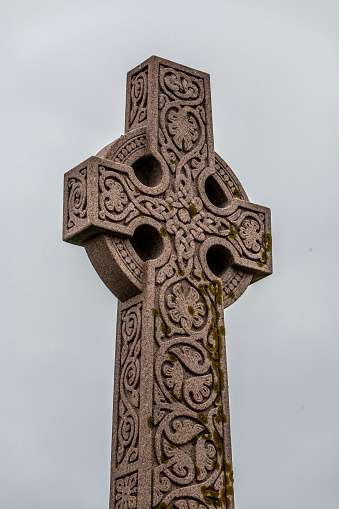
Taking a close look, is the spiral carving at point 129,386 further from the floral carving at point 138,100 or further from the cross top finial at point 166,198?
the floral carving at point 138,100

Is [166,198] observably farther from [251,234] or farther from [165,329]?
[165,329]

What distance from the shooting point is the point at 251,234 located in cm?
834

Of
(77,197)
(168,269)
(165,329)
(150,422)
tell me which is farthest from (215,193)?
(150,422)

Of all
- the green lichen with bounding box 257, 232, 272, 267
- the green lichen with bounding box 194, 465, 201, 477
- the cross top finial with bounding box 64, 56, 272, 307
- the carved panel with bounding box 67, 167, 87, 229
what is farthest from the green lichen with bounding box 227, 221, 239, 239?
the green lichen with bounding box 194, 465, 201, 477

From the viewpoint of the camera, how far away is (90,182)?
7.42 metres

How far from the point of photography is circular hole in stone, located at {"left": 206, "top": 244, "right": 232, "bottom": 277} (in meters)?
8.10

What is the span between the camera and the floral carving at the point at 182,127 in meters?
8.10

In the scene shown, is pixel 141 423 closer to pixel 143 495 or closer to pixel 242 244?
pixel 143 495

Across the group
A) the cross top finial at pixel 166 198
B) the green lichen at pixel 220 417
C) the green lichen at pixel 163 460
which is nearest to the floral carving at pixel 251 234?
the cross top finial at pixel 166 198

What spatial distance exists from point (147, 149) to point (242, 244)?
1.01 m

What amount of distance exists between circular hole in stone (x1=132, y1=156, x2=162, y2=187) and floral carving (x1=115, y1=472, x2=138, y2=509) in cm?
210

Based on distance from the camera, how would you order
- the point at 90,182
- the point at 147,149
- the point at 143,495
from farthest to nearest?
the point at 147,149 → the point at 90,182 → the point at 143,495

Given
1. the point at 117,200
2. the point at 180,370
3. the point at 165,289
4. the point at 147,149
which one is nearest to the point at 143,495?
the point at 180,370

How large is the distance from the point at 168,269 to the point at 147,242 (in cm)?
31
